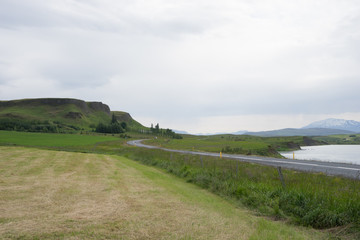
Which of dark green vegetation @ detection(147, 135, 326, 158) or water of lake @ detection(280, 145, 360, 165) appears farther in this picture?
dark green vegetation @ detection(147, 135, 326, 158)

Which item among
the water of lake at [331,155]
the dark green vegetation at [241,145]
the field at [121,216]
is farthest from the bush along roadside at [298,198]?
the dark green vegetation at [241,145]

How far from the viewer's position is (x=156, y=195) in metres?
10.3

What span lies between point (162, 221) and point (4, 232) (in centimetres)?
376

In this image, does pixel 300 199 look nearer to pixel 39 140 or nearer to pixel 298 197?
pixel 298 197

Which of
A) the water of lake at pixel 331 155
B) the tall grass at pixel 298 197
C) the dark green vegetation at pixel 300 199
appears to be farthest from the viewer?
the water of lake at pixel 331 155

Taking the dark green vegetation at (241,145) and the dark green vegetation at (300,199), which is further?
the dark green vegetation at (241,145)

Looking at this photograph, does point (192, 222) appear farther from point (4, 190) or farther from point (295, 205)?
point (4, 190)

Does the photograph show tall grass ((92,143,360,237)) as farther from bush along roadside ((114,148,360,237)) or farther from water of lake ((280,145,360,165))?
water of lake ((280,145,360,165))

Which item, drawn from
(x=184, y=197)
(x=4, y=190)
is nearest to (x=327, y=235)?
(x=184, y=197)

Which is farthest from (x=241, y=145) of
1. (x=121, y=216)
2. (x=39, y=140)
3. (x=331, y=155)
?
(x=121, y=216)

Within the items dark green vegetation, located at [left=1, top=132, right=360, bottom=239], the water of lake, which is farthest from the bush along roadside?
the water of lake

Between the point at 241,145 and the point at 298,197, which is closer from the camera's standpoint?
the point at 298,197

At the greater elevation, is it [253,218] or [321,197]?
[321,197]

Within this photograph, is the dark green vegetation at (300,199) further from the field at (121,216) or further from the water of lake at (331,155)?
the water of lake at (331,155)
